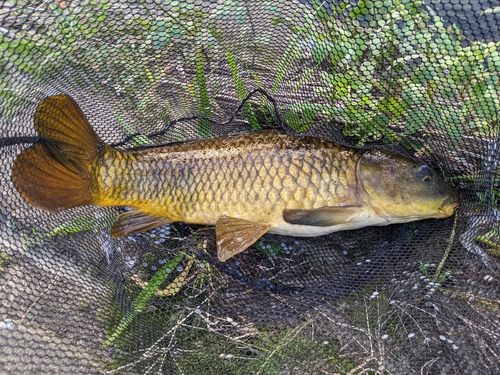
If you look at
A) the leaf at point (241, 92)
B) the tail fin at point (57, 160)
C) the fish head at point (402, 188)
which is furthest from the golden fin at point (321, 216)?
the tail fin at point (57, 160)

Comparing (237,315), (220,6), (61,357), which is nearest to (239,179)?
(237,315)

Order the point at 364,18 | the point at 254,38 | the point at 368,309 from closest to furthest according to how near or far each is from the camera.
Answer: the point at 364,18, the point at 368,309, the point at 254,38

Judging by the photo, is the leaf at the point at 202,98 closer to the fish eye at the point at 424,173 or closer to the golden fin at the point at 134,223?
the golden fin at the point at 134,223

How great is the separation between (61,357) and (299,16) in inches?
65.0

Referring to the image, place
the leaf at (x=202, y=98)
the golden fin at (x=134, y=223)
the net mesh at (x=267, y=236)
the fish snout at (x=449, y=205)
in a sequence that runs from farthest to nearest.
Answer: the leaf at (x=202, y=98)
the golden fin at (x=134, y=223)
the fish snout at (x=449, y=205)
the net mesh at (x=267, y=236)

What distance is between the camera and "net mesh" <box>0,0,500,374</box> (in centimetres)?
164

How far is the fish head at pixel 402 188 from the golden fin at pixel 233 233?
47 cm

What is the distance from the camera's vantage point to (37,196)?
1725mm

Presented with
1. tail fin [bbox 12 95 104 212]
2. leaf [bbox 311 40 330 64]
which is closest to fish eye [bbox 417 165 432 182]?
leaf [bbox 311 40 330 64]

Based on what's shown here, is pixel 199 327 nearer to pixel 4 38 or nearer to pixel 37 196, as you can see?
pixel 37 196

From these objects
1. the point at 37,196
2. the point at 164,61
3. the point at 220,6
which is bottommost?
the point at 37,196

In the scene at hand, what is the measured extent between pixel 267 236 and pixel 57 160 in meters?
0.98

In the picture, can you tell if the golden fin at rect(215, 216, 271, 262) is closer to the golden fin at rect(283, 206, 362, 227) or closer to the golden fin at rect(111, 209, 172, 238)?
the golden fin at rect(283, 206, 362, 227)

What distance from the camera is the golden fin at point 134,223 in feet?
6.28
